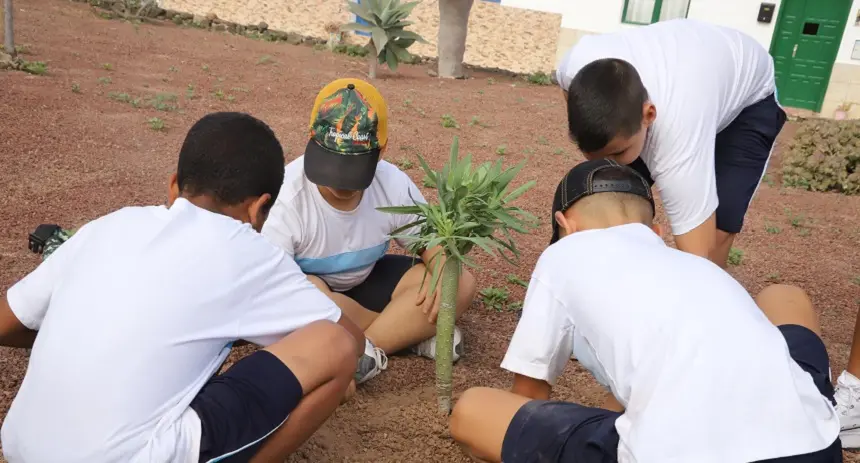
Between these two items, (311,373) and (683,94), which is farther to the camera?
(683,94)

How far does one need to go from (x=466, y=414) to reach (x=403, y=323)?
832mm

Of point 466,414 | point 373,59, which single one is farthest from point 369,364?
point 373,59

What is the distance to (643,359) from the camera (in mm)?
1528

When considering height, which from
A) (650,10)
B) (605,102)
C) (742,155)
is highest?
(650,10)

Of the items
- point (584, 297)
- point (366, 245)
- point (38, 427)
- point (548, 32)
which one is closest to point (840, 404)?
point (584, 297)

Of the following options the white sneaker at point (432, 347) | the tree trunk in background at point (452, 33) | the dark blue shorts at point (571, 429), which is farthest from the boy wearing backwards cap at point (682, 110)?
the tree trunk in background at point (452, 33)

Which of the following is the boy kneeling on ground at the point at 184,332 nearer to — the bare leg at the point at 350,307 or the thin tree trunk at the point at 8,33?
the bare leg at the point at 350,307

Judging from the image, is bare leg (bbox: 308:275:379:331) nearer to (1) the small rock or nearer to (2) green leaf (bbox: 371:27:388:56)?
(2) green leaf (bbox: 371:27:388:56)

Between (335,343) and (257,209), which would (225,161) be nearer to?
(257,209)

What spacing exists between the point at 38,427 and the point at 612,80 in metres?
1.84

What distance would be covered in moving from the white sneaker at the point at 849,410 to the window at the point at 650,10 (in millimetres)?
10648

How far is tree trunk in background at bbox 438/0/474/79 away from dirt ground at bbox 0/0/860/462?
624 millimetres

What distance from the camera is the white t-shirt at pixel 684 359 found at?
1.46m

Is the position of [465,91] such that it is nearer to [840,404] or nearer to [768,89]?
[768,89]
